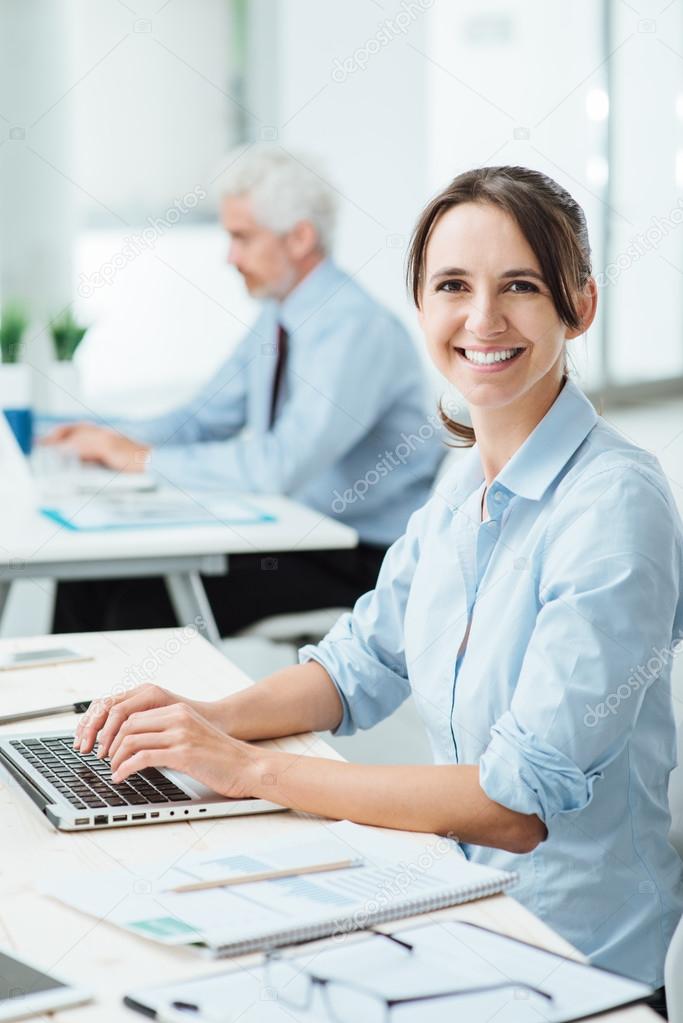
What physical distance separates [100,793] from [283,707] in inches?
11.5

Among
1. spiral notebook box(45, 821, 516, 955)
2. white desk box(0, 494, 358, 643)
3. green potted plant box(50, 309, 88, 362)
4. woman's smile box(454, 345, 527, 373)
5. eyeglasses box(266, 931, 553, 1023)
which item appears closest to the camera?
eyeglasses box(266, 931, 553, 1023)

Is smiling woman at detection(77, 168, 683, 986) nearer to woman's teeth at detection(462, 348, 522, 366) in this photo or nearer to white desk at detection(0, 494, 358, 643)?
woman's teeth at detection(462, 348, 522, 366)

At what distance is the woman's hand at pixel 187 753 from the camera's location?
1213mm

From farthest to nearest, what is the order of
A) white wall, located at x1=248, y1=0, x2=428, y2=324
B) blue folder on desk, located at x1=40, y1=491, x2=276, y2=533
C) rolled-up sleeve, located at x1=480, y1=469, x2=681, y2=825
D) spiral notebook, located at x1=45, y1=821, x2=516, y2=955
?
white wall, located at x1=248, y1=0, x2=428, y2=324
blue folder on desk, located at x1=40, y1=491, x2=276, y2=533
rolled-up sleeve, located at x1=480, y1=469, x2=681, y2=825
spiral notebook, located at x1=45, y1=821, x2=516, y2=955

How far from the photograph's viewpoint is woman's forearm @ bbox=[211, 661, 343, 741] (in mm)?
1427

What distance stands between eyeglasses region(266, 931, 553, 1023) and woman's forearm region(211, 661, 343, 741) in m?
0.56

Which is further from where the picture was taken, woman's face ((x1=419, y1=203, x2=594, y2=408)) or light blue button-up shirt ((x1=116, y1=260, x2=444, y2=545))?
light blue button-up shirt ((x1=116, y1=260, x2=444, y2=545))

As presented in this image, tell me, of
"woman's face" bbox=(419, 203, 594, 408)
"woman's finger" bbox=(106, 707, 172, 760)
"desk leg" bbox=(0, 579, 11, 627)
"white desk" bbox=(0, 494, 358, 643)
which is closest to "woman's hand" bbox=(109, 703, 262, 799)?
"woman's finger" bbox=(106, 707, 172, 760)

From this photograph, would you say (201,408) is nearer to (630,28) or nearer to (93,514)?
(93,514)

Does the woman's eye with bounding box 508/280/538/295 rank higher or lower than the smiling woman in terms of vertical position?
higher

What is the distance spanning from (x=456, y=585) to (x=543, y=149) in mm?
5208

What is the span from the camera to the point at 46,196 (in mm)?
4590

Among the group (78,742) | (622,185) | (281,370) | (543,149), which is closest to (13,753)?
(78,742)

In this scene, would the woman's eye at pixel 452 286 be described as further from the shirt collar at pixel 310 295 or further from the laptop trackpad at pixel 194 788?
the shirt collar at pixel 310 295
